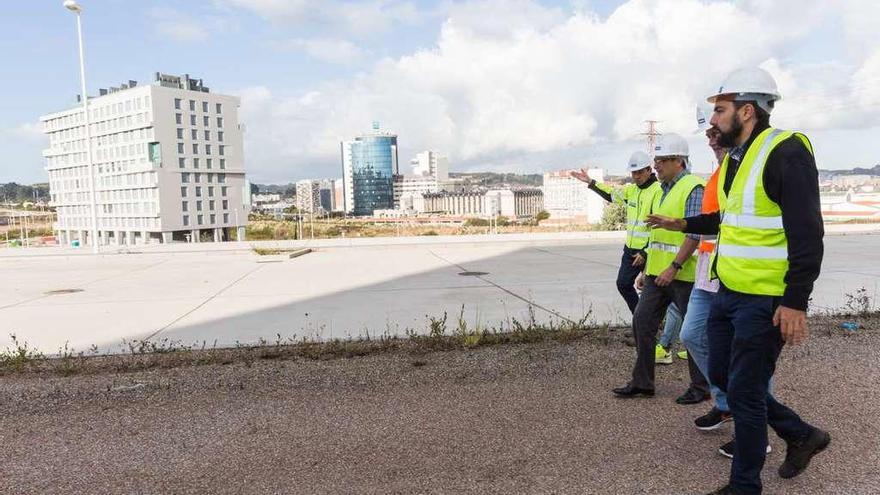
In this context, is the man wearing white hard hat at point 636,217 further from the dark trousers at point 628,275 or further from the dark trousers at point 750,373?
the dark trousers at point 750,373

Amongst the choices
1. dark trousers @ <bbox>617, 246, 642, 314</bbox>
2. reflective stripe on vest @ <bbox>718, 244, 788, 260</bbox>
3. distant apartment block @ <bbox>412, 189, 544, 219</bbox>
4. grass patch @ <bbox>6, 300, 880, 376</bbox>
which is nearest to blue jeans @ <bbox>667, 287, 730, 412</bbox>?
reflective stripe on vest @ <bbox>718, 244, 788, 260</bbox>

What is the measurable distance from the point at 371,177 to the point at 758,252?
615 ft

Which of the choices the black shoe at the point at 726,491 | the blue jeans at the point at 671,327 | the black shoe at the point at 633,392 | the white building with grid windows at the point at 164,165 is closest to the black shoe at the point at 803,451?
the black shoe at the point at 726,491

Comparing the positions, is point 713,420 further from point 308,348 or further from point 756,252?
point 308,348

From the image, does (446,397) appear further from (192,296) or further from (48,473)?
(192,296)

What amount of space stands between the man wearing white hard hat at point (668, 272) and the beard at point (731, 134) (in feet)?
4.51

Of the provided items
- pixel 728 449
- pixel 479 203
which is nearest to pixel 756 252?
pixel 728 449

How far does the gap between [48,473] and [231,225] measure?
6729 cm

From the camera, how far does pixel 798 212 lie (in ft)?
8.04

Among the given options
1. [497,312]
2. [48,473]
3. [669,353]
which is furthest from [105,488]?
[497,312]

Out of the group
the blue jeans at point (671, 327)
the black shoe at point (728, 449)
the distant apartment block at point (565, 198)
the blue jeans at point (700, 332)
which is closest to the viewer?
the black shoe at point (728, 449)

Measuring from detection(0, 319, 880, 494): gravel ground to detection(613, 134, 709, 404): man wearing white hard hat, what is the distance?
0.57 ft

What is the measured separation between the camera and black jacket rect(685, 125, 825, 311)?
2.43m

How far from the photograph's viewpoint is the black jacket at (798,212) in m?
2.43
